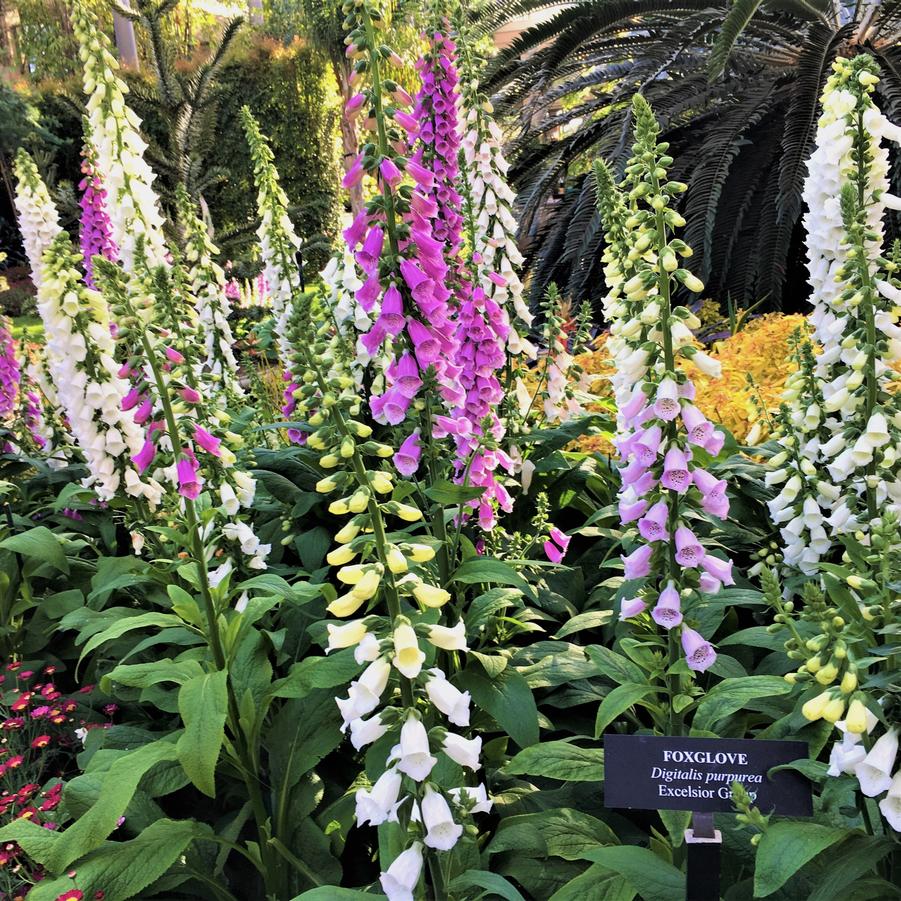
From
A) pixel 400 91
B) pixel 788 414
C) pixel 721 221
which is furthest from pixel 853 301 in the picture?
pixel 721 221

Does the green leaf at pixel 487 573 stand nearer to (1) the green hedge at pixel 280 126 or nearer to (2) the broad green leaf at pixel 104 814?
(2) the broad green leaf at pixel 104 814

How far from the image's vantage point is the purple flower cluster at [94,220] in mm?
5496

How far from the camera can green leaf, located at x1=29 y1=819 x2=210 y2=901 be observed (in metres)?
2.25

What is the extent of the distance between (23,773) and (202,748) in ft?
5.09

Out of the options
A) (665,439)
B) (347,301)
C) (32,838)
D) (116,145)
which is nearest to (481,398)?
(665,439)

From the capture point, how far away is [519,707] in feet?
8.33

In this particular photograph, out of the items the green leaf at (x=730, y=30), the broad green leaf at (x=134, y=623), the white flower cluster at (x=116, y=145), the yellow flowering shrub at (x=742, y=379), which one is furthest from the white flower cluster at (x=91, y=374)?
the green leaf at (x=730, y=30)

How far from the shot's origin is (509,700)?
101 inches

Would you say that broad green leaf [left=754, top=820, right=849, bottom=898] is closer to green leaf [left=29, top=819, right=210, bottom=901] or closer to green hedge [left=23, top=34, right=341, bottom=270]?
green leaf [left=29, top=819, right=210, bottom=901]

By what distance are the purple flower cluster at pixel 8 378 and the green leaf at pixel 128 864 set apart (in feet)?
13.4

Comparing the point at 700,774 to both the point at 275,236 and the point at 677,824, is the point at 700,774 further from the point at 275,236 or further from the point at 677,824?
the point at 275,236

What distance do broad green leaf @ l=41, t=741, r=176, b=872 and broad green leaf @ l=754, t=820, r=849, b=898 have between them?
150 cm

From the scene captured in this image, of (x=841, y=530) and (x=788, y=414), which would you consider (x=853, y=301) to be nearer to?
(x=788, y=414)

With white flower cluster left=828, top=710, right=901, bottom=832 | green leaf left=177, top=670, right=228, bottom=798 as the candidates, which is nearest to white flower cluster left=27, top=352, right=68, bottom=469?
green leaf left=177, top=670, right=228, bottom=798
